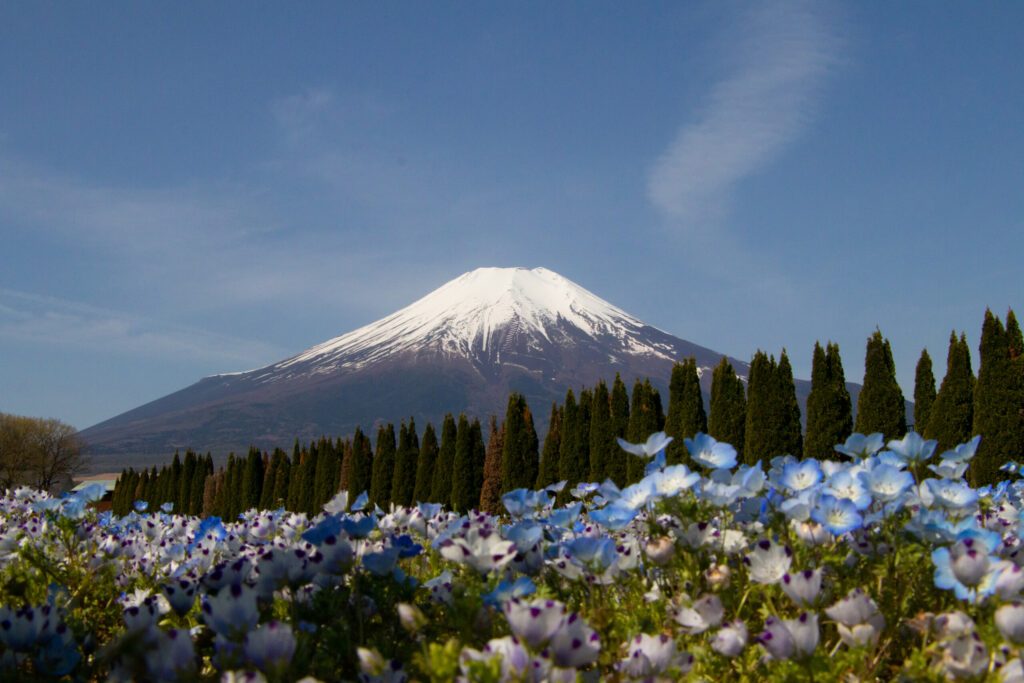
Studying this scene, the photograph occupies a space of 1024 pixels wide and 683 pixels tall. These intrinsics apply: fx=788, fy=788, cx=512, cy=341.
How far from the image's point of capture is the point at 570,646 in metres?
1.64

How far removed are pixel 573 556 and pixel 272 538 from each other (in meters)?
1.59

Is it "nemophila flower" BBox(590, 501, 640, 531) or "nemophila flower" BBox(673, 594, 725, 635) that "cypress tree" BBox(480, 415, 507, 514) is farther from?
"nemophila flower" BBox(673, 594, 725, 635)

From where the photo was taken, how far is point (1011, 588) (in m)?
1.85

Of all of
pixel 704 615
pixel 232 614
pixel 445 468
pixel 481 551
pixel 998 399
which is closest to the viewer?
pixel 232 614

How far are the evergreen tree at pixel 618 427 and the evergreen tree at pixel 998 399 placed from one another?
312 inches

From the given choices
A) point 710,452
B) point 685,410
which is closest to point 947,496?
point 710,452

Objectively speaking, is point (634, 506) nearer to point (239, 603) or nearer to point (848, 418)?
point (239, 603)

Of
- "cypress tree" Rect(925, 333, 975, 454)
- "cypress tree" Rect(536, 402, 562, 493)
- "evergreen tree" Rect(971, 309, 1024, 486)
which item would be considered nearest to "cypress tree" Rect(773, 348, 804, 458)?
"cypress tree" Rect(925, 333, 975, 454)

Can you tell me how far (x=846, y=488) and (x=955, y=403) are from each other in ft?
51.3

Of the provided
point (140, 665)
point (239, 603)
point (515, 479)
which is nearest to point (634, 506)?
point (239, 603)

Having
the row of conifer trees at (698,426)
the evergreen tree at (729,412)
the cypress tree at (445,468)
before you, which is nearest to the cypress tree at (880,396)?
the row of conifer trees at (698,426)

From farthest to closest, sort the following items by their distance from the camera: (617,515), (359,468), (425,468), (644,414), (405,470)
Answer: (359,468)
(405,470)
(425,468)
(644,414)
(617,515)

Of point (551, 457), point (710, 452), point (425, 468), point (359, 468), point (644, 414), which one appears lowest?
point (359, 468)

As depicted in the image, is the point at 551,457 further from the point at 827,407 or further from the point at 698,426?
the point at 827,407
